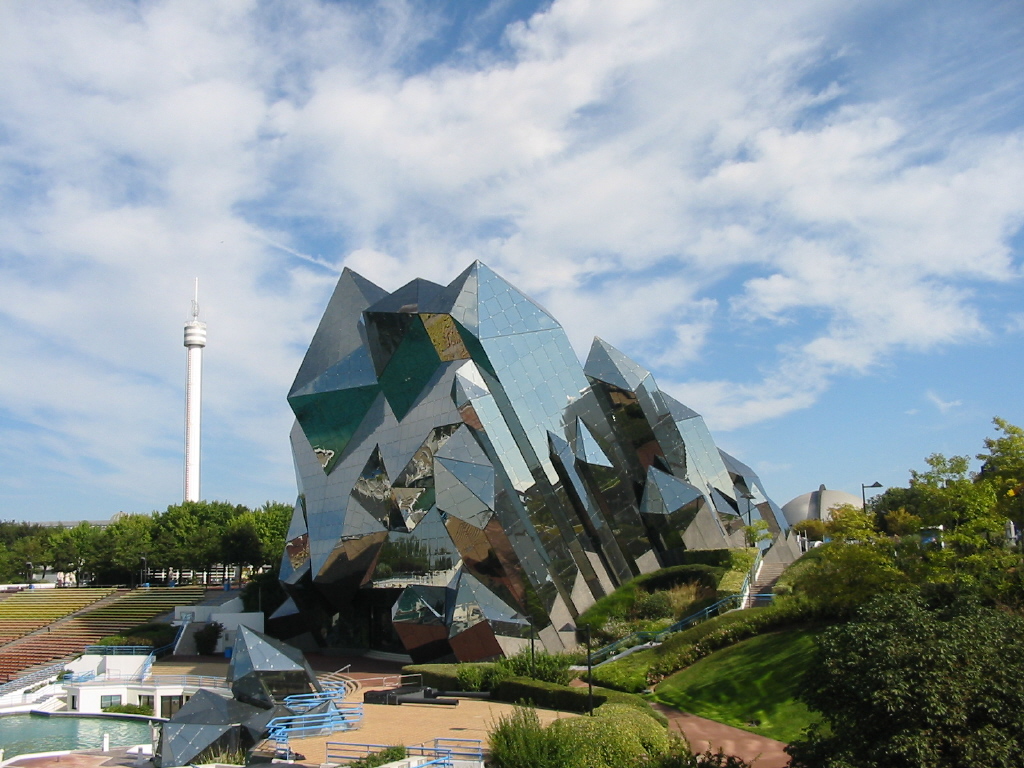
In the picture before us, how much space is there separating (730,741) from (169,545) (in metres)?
57.5

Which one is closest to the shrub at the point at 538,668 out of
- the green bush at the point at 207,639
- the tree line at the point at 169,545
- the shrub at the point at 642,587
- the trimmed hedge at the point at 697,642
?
the trimmed hedge at the point at 697,642

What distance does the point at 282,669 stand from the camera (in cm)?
2366

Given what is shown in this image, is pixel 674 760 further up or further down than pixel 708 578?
further down

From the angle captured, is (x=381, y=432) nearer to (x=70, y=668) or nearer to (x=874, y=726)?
(x=70, y=668)

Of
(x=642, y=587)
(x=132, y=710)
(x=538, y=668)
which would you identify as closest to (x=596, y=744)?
(x=538, y=668)

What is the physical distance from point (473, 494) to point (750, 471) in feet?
88.9

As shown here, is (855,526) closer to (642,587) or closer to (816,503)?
(642,587)

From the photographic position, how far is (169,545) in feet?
220

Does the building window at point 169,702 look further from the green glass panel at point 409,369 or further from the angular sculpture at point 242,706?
the green glass panel at point 409,369

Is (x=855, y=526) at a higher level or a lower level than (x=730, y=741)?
higher

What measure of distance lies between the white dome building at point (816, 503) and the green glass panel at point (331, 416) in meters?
53.4

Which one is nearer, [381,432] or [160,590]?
[381,432]

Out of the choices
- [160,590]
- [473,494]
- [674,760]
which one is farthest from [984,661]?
[160,590]

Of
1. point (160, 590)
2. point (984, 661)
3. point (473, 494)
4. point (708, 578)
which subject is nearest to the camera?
point (984, 661)
